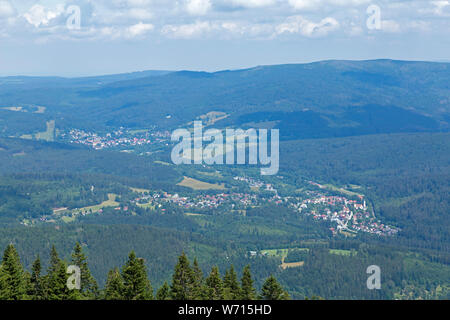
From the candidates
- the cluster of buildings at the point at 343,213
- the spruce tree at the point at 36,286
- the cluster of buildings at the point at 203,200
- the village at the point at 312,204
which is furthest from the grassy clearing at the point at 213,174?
the spruce tree at the point at 36,286

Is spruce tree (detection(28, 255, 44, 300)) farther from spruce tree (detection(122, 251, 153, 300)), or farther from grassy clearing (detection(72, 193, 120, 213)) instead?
grassy clearing (detection(72, 193, 120, 213))

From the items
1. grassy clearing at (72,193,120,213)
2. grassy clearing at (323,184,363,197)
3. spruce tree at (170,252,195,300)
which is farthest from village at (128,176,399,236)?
spruce tree at (170,252,195,300)

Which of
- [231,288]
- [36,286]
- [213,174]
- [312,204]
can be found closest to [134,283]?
[231,288]

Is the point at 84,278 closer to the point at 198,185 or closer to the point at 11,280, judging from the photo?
the point at 11,280

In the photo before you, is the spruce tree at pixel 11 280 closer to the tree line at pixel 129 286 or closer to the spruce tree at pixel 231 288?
the tree line at pixel 129 286

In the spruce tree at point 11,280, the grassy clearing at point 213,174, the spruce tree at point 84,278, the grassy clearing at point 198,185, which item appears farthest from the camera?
the grassy clearing at point 213,174
